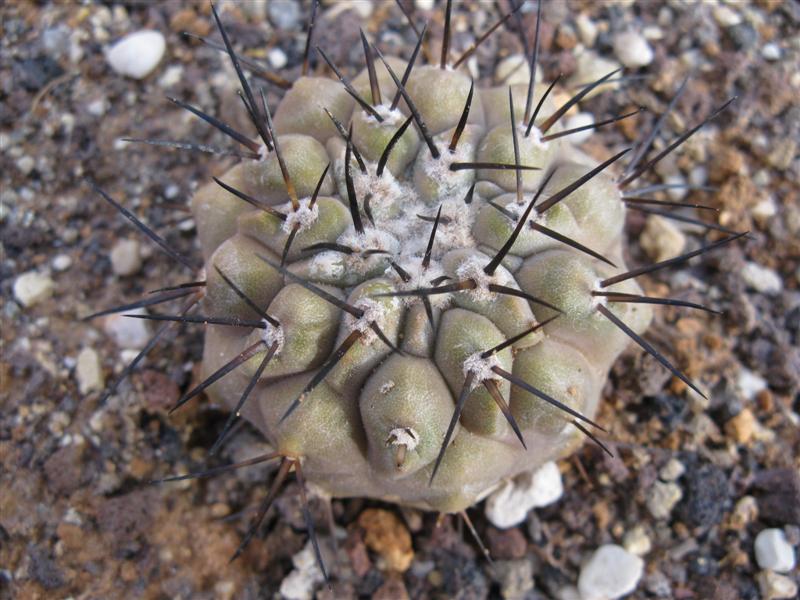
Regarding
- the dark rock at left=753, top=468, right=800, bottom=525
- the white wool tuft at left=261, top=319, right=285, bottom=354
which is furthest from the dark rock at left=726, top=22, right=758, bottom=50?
the white wool tuft at left=261, top=319, right=285, bottom=354

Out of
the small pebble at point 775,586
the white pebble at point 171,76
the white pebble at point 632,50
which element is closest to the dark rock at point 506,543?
the small pebble at point 775,586

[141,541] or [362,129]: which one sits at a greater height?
[362,129]

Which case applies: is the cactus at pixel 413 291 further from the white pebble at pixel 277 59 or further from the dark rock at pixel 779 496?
the white pebble at pixel 277 59

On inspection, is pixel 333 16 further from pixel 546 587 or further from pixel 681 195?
pixel 546 587

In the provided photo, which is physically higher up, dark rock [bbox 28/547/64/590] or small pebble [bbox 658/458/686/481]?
small pebble [bbox 658/458/686/481]

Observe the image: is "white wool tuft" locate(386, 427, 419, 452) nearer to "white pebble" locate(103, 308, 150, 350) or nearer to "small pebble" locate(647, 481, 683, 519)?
"small pebble" locate(647, 481, 683, 519)

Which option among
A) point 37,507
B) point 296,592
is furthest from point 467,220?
point 37,507
